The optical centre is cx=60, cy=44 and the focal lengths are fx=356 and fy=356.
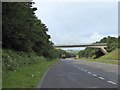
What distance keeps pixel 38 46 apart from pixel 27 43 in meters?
29.1

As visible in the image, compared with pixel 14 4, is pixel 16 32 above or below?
below

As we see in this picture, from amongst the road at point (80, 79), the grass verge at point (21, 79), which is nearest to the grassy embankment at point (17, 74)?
the grass verge at point (21, 79)

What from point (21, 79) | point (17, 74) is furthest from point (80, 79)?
point (17, 74)

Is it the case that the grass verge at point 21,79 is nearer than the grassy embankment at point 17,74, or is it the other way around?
the grass verge at point 21,79

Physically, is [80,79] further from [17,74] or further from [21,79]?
[17,74]

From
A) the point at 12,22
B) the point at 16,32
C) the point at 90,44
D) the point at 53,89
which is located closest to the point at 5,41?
the point at 16,32

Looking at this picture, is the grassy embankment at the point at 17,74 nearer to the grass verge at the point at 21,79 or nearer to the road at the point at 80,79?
the grass verge at the point at 21,79

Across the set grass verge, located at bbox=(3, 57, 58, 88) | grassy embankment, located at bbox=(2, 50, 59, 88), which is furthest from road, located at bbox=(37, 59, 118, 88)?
grassy embankment, located at bbox=(2, 50, 59, 88)

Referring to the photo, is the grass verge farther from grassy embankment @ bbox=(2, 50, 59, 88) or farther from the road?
the road

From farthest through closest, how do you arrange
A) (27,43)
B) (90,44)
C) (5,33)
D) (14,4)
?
(90,44)
(27,43)
(5,33)
(14,4)

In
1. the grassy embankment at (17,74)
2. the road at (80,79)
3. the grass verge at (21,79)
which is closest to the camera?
the grass verge at (21,79)

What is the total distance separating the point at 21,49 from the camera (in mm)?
44656

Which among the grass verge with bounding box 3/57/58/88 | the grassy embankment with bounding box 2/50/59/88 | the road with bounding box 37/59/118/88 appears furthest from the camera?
the grassy embankment with bounding box 2/50/59/88

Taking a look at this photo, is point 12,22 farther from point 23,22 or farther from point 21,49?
point 21,49
